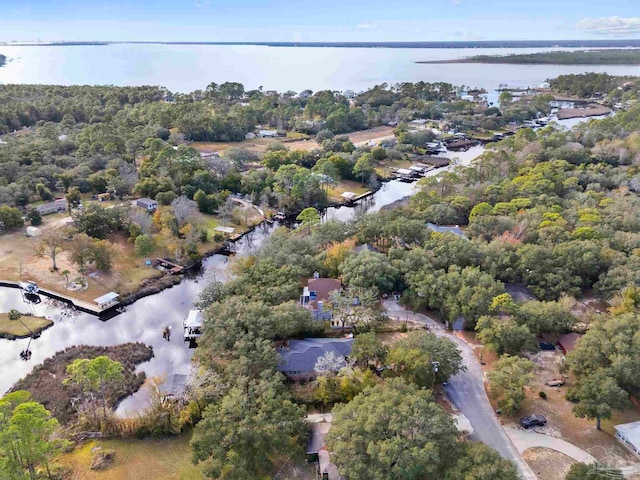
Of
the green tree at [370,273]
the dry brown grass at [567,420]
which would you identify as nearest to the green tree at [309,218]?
the green tree at [370,273]

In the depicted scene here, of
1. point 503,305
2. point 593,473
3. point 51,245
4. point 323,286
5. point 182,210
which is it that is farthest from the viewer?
point 182,210

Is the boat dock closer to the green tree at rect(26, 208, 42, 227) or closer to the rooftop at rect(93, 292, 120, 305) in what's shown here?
the rooftop at rect(93, 292, 120, 305)

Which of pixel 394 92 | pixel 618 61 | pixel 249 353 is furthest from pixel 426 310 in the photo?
pixel 618 61

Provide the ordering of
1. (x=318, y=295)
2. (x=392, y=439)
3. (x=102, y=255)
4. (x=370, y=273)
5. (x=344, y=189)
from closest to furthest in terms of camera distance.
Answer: (x=392, y=439), (x=370, y=273), (x=318, y=295), (x=102, y=255), (x=344, y=189)

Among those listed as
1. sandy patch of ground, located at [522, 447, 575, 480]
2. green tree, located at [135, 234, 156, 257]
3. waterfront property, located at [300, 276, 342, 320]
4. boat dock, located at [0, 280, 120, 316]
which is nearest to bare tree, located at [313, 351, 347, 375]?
waterfront property, located at [300, 276, 342, 320]

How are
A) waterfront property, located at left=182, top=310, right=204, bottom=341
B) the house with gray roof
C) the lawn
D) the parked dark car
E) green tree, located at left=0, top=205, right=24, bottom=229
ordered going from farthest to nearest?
1. green tree, located at left=0, top=205, right=24, bottom=229
2. waterfront property, located at left=182, top=310, right=204, bottom=341
3. the house with gray roof
4. the parked dark car
5. the lawn

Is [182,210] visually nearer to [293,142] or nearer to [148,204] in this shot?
[148,204]

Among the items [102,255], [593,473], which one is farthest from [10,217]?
[593,473]
